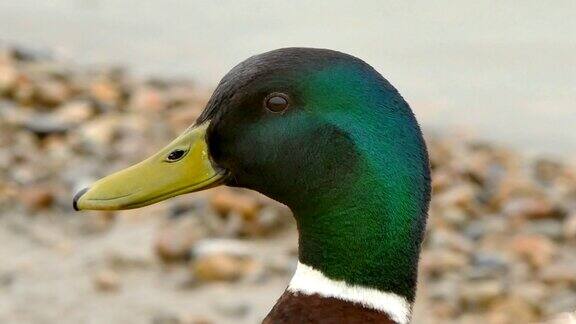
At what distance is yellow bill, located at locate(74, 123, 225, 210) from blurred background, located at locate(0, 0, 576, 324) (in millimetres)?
2177

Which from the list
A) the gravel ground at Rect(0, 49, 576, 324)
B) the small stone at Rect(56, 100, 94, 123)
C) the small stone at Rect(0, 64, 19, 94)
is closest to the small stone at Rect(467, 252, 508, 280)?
the gravel ground at Rect(0, 49, 576, 324)

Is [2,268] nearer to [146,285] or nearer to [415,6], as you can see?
[146,285]

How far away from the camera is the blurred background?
5.34 m

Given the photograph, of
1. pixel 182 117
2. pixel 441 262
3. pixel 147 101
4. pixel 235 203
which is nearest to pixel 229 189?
pixel 235 203

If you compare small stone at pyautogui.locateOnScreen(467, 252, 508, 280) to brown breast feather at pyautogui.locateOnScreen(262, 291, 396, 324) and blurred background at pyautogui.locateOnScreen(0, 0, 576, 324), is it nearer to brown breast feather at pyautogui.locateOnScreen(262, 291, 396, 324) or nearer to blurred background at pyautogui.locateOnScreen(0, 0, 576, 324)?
blurred background at pyautogui.locateOnScreen(0, 0, 576, 324)

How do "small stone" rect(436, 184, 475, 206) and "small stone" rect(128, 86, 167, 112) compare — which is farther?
"small stone" rect(128, 86, 167, 112)

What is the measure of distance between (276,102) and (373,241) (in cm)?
36

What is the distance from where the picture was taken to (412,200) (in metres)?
2.72

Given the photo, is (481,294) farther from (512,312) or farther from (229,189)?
(229,189)

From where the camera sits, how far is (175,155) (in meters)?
2.96

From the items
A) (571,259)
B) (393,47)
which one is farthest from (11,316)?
(393,47)

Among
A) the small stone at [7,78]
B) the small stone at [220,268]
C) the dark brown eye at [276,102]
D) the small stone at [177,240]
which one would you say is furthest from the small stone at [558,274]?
the small stone at [7,78]

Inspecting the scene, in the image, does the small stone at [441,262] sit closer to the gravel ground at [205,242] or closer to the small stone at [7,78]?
the gravel ground at [205,242]

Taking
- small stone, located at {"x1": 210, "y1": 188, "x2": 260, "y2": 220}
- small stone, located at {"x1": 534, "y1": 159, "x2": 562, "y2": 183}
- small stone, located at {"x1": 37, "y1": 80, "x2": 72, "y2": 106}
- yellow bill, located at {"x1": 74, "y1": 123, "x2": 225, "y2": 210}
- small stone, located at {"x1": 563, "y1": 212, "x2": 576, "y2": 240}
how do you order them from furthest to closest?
1. small stone, located at {"x1": 37, "y1": 80, "x2": 72, "y2": 106}
2. small stone, located at {"x1": 534, "y1": 159, "x2": 562, "y2": 183}
3. small stone, located at {"x1": 563, "y1": 212, "x2": 576, "y2": 240}
4. small stone, located at {"x1": 210, "y1": 188, "x2": 260, "y2": 220}
5. yellow bill, located at {"x1": 74, "y1": 123, "x2": 225, "y2": 210}
